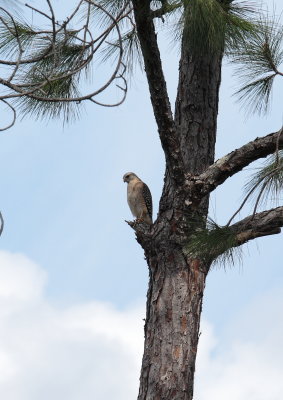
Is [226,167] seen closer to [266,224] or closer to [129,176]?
[266,224]

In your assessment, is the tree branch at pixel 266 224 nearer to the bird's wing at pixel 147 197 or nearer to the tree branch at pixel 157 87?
the tree branch at pixel 157 87

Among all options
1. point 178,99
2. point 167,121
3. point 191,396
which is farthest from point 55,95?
point 191,396

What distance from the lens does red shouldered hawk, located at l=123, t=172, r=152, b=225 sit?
571 centimetres

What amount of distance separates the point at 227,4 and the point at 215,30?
219mm

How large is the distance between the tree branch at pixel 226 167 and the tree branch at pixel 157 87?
0.09 meters

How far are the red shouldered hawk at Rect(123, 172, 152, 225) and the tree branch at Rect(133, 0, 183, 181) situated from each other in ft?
5.87

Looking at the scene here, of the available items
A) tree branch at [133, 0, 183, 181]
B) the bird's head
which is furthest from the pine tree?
the bird's head

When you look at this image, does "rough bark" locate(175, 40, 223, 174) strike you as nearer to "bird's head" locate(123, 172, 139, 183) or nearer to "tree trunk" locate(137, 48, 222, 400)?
"tree trunk" locate(137, 48, 222, 400)

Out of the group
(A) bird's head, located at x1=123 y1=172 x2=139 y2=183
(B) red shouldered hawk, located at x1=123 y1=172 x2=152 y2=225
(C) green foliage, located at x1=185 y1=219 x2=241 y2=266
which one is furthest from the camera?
(A) bird's head, located at x1=123 y1=172 x2=139 y2=183

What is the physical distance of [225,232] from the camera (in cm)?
320

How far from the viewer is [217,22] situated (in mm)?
3766

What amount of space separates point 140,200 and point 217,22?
2179 mm

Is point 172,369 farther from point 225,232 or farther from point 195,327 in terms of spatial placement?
point 225,232

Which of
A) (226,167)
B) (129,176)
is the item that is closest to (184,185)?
(226,167)
